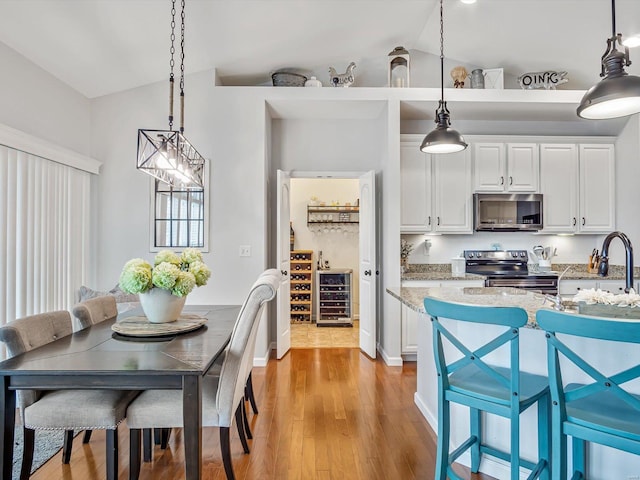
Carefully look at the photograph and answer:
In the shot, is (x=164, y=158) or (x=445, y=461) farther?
(x=164, y=158)

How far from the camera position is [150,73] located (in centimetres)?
365

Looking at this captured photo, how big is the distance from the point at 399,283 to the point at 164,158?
2.59 metres

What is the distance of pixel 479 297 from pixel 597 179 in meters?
3.11

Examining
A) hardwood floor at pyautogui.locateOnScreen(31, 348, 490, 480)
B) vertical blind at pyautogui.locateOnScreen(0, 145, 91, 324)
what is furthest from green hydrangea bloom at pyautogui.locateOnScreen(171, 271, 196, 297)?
vertical blind at pyautogui.locateOnScreen(0, 145, 91, 324)

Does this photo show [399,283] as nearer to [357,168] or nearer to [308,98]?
[357,168]

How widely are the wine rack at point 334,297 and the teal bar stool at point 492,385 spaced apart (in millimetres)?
3889

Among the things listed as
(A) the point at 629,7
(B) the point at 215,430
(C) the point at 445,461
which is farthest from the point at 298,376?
(A) the point at 629,7

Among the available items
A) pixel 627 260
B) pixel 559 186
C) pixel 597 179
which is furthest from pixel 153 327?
pixel 597 179

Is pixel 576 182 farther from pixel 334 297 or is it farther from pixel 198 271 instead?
pixel 198 271

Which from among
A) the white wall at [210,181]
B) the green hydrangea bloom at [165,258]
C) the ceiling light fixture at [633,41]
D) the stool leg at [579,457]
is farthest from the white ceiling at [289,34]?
the stool leg at [579,457]

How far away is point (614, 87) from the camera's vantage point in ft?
5.21

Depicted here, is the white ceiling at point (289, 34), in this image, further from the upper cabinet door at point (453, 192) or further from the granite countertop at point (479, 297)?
the granite countertop at point (479, 297)

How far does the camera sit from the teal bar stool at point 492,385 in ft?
4.72

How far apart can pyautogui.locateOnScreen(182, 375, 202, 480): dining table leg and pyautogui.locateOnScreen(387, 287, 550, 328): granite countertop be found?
3.77 feet
